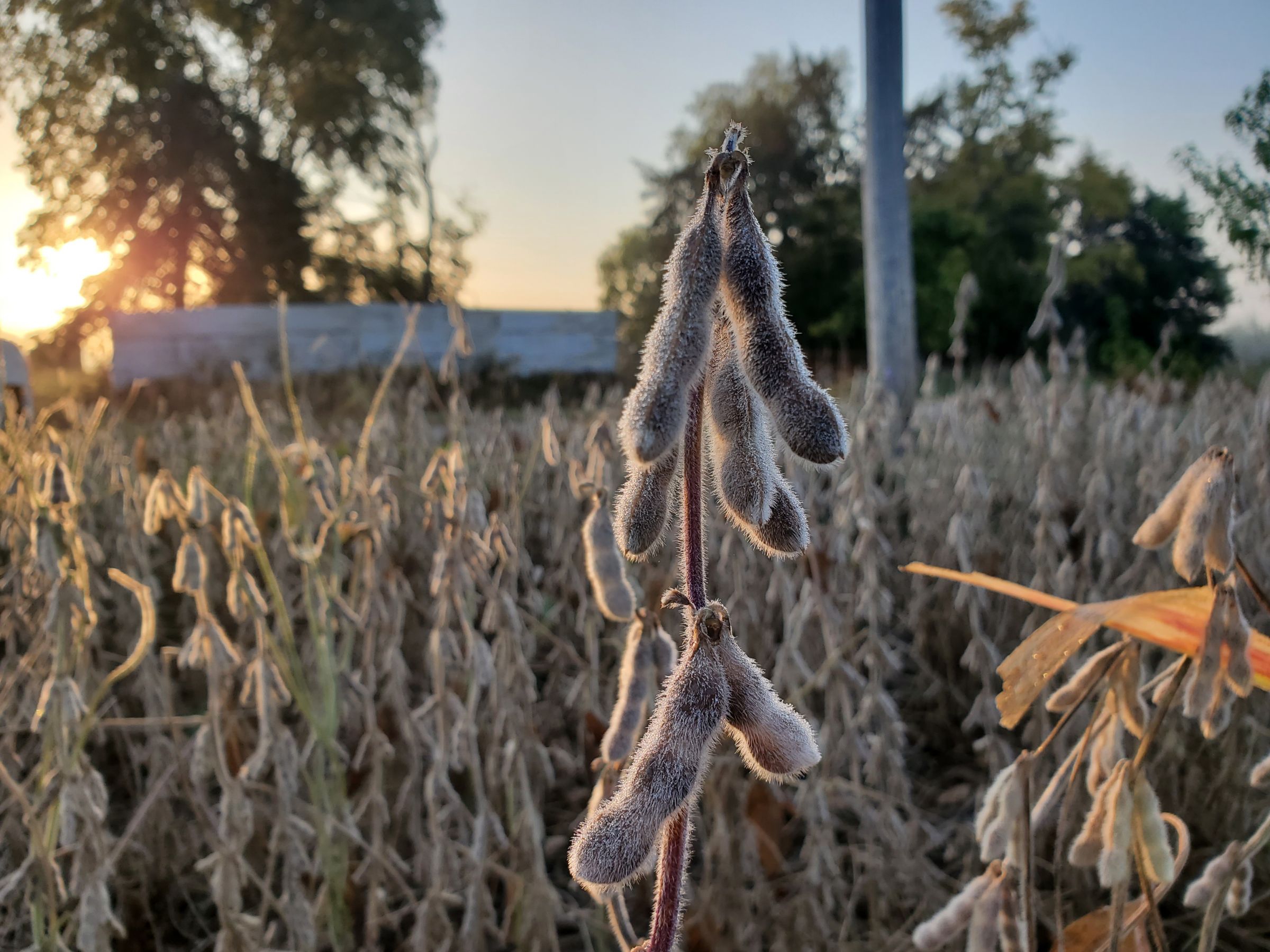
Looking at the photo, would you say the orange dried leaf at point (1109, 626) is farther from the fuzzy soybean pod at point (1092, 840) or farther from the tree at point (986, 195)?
the tree at point (986, 195)

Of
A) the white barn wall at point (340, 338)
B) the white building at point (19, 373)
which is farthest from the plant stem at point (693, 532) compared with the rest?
the white barn wall at point (340, 338)

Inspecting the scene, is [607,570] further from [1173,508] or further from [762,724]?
[1173,508]

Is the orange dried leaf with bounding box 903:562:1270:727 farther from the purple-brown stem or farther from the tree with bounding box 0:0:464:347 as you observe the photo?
the tree with bounding box 0:0:464:347

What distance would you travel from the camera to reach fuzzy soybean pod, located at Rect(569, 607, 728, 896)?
0.40m

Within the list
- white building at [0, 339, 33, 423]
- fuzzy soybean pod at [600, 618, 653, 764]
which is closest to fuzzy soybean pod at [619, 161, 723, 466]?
fuzzy soybean pod at [600, 618, 653, 764]

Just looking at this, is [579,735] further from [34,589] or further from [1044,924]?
[34,589]

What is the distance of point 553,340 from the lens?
1558cm

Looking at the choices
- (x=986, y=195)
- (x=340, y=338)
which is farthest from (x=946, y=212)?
(x=340, y=338)

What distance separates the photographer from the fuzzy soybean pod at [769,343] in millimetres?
409

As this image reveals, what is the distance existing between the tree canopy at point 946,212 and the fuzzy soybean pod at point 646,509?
9.88 m

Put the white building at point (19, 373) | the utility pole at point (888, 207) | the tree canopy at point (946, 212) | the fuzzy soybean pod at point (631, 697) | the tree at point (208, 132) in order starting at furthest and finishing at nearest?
the tree at point (208, 132), the tree canopy at point (946, 212), the utility pole at point (888, 207), the white building at point (19, 373), the fuzzy soybean pod at point (631, 697)

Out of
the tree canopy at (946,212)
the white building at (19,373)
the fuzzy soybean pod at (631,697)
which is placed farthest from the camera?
the tree canopy at (946,212)

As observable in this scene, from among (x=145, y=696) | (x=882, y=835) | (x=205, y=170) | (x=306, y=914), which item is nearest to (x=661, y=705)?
(x=306, y=914)

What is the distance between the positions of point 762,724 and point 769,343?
174 millimetres
